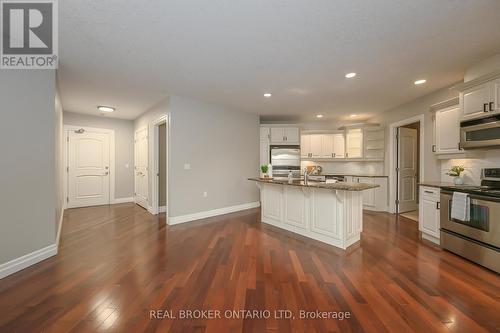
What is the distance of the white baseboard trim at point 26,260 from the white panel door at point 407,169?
6673 mm

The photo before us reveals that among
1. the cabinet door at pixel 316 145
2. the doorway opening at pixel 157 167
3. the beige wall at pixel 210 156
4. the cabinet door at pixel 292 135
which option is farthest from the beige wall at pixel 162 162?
the cabinet door at pixel 316 145

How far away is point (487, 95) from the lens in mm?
2645

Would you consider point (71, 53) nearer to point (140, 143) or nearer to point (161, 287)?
point (161, 287)

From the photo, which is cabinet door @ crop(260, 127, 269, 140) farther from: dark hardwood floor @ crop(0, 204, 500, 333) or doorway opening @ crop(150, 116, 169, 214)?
dark hardwood floor @ crop(0, 204, 500, 333)

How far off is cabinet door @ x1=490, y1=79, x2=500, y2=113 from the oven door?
42.8 inches

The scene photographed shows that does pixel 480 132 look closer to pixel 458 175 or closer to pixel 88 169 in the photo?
pixel 458 175

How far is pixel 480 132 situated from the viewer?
9.07ft

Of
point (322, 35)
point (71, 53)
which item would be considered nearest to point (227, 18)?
point (322, 35)

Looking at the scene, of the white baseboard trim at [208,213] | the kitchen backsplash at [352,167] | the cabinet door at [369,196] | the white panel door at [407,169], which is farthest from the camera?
the kitchen backsplash at [352,167]

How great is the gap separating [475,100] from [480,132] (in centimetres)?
43

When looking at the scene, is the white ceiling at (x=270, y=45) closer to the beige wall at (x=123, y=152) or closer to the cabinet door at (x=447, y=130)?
the cabinet door at (x=447, y=130)

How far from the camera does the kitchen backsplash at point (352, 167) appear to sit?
18.6 feet

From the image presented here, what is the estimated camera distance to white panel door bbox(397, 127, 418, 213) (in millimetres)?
5215

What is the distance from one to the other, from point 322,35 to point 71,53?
296 centimetres
